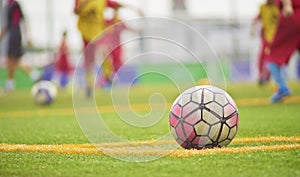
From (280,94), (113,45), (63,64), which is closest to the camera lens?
(280,94)

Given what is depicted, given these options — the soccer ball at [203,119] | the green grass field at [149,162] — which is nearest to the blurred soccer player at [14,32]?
the green grass field at [149,162]

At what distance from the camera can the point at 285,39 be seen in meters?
10.3

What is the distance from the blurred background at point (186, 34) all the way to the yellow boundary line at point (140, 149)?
1757cm

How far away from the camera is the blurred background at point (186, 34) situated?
25.2 m

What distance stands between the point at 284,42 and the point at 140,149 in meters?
5.65

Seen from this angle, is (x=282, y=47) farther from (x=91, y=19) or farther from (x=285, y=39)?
(x=91, y=19)

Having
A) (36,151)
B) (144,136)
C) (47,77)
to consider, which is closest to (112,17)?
(47,77)

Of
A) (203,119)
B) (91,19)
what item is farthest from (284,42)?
(203,119)

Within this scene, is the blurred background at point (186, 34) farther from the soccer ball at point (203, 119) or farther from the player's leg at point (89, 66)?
the soccer ball at point (203, 119)

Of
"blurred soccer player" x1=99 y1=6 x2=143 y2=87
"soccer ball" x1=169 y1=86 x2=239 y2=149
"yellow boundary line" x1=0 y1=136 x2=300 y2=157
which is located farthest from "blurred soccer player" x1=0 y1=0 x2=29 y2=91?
"soccer ball" x1=169 y1=86 x2=239 y2=149

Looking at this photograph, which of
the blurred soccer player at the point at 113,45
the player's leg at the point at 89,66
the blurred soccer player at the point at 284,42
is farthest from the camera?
the blurred soccer player at the point at 113,45

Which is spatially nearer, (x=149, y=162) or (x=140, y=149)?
(x=149, y=162)

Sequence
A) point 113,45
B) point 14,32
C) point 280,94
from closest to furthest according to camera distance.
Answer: point 280,94 < point 14,32 < point 113,45

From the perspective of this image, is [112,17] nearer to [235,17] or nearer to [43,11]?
[43,11]
